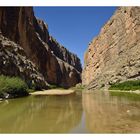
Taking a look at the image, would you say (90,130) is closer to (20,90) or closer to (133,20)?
(20,90)

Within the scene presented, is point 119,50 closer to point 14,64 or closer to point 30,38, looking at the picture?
point 30,38

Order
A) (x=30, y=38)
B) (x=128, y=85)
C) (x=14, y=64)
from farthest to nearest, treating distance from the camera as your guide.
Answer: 1. (x=30, y=38)
2. (x=128, y=85)
3. (x=14, y=64)

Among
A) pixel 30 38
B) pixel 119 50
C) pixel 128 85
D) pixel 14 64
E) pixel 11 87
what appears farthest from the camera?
pixel 30 38

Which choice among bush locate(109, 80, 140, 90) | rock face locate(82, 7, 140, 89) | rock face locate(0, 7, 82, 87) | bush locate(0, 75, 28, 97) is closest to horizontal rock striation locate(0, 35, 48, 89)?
rock face locate(0, 7, 82, 87)

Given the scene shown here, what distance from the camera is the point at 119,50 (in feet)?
283

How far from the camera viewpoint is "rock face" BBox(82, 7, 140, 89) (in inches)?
2975

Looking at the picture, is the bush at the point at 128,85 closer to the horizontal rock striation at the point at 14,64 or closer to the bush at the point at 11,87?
the horizontal rock striation at the point at 14,64

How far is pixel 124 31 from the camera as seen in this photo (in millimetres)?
87062

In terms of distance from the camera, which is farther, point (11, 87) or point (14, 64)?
point (14, 64)

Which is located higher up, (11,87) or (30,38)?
(30,38)

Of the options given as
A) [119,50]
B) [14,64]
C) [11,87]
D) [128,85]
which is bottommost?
[11,87]

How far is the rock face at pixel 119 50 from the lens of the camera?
75.6 metres

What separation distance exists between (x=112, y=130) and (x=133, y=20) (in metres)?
71.2

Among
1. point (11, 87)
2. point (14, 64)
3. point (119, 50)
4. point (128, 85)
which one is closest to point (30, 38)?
point (119, 50)
